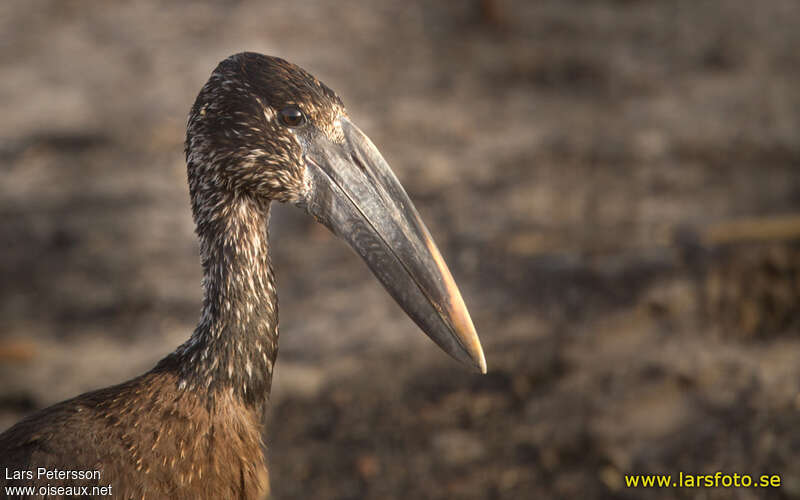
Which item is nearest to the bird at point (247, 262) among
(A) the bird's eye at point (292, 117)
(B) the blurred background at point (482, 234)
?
(A) the bird's eye at point (292, 117)

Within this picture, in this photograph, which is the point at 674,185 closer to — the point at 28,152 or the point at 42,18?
the point at 28,152

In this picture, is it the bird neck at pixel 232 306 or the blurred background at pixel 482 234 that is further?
the blurred background at pixel 482 234

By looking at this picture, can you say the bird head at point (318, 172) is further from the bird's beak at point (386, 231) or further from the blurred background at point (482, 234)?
the blurred background at point (482, 234)

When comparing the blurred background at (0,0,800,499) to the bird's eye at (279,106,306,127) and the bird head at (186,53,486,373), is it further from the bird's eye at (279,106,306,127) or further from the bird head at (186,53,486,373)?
the bird's eye at (279,106,306,127)

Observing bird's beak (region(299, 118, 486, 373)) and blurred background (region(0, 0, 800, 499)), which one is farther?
blurred background (region(0, 0, 800, 499))

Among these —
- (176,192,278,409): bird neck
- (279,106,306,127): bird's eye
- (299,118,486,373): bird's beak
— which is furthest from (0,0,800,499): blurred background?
(279,106,306,127): bird's eye

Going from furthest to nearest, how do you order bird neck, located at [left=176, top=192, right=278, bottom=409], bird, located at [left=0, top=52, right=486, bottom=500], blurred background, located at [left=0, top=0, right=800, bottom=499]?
blurred background, located at [left=0, top=0, right=800, bottom=499], bird neck, located at [left=176, top=192, right=278, bottom=409], bird, located at [left=0, top=52, right=486, bottom=500]

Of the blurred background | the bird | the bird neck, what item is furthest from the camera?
the blurred background

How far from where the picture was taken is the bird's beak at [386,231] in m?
2.71

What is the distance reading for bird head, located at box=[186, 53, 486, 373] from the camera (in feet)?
8.94

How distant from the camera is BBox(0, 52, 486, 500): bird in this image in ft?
8.73

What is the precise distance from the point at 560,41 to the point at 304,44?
257cm

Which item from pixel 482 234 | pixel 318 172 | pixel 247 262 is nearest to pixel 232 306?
pixel 247 262

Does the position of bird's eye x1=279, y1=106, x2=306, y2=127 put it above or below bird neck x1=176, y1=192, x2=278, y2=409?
above
